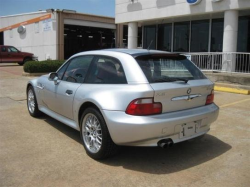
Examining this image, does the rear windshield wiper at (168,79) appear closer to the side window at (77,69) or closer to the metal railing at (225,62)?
the side window at (77,69)

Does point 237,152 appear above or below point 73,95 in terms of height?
below

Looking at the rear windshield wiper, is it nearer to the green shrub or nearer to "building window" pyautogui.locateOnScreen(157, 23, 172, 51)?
"building window" pyautogui.locateOnScreen(157, 23, 172, 51)

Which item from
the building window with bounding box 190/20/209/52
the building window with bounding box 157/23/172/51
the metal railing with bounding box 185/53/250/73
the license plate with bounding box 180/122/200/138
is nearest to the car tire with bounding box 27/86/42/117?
the license plate with bounding box 180/122/200/138

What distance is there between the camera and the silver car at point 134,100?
3.75 m

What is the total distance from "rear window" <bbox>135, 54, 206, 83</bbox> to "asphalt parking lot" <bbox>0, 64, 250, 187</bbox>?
1.17 metres

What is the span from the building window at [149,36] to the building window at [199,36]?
9.22ft

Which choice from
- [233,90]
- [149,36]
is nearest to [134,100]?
[233,90]

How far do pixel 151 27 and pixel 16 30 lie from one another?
17449 mm

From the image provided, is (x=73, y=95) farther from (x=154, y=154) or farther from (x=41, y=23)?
(x=41, y=23)

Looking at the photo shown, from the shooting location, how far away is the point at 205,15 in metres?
14.1

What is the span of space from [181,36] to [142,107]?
13.2m

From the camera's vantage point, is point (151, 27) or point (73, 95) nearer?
point (73, 95)

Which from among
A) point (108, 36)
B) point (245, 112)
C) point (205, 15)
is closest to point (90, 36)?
point (108, 36)

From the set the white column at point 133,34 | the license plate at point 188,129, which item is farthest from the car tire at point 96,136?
the white column at point 133,34
